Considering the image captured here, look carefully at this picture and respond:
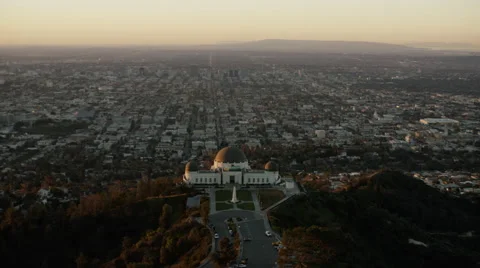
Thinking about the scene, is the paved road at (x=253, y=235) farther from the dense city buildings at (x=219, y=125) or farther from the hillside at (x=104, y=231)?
the dense city buildings at (x=219, y=125)

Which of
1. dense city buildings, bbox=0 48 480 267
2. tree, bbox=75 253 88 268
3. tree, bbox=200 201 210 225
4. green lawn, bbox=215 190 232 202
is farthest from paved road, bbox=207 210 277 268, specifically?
tree, bbox=75 253 88 268

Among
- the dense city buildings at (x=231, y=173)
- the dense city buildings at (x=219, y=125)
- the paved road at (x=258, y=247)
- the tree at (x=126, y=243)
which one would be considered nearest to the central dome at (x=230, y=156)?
the dense city buildings at (x=231, y=173)

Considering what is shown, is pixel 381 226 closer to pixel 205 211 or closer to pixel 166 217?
pixel 205 211

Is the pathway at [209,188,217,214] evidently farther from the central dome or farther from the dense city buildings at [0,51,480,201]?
the dense city buildings at [0,51,480,201]

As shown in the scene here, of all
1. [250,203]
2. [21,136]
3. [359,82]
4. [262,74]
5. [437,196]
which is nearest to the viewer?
[250,203]

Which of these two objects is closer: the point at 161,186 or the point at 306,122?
the point at 161,186

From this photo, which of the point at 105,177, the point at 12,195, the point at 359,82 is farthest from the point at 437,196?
the point at 359,82

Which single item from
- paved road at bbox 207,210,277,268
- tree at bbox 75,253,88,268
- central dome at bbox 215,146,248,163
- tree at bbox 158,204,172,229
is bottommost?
tree at bbox 75,253,88,268

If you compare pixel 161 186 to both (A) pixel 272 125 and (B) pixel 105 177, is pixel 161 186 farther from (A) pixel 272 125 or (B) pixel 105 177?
(A) pixel 272 125
